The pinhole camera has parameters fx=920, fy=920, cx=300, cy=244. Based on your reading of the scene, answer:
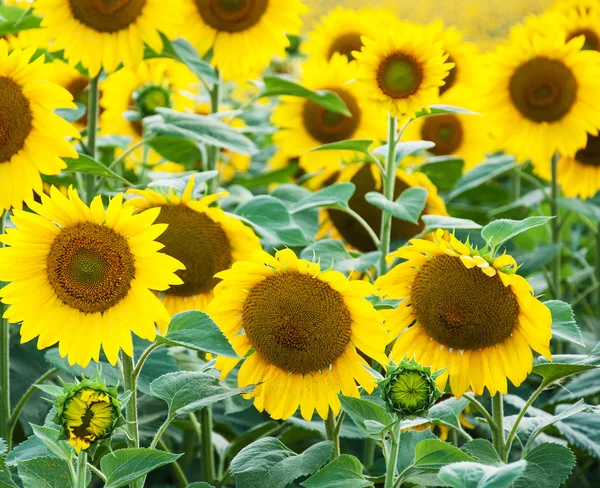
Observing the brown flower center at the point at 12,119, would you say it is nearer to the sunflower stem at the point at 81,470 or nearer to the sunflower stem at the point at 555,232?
the sunflower stem at the point at 81,470

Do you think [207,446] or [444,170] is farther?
[444,170]

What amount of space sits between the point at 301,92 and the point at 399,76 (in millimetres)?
421

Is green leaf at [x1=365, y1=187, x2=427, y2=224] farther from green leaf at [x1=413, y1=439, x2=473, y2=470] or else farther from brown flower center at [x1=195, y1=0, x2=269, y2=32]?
brown flower center at [x1=195, y1=0, x2=269, y2=32]

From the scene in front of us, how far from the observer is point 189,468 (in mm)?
1885

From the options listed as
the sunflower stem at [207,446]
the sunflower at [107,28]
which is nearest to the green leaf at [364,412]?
the sunflower stem at [207,446]

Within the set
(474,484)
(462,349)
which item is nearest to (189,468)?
Answer: (462,349)

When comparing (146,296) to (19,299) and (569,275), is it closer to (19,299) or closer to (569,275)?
(19,299)

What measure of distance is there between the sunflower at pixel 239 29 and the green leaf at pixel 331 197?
53cm

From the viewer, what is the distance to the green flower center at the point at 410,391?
105 cm

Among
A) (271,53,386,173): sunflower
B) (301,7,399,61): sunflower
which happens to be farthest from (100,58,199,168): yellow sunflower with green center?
(301,7,399,61): sunflower

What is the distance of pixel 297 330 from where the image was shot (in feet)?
4.05

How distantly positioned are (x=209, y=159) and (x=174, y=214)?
0.58 metres

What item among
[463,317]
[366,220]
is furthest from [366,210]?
[463,317]

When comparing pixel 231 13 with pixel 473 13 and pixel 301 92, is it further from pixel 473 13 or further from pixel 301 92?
pixel 473 13
